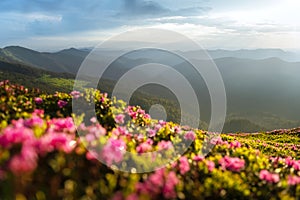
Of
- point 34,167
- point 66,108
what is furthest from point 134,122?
point 34,167

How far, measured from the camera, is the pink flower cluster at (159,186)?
4.93 meters

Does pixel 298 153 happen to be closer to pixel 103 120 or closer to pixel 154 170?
pixel 103 120

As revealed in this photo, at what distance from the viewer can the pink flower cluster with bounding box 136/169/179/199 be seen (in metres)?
4.93

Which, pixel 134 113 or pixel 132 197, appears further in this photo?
pixel 134 113

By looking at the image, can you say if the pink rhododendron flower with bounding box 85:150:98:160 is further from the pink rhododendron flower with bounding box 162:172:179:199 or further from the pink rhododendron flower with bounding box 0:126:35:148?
the pink rhododendron flower with bounding box 162:172:179:199

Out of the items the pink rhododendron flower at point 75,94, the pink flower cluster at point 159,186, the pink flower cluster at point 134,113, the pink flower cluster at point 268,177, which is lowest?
the pink flower cluster at point 268,177

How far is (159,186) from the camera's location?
5.17 m

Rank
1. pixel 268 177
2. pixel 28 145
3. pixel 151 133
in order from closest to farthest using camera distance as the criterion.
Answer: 1. pixel 28 145
2. pixel 268 177
3. pixel 151 133

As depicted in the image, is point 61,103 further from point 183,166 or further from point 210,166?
point 210,166

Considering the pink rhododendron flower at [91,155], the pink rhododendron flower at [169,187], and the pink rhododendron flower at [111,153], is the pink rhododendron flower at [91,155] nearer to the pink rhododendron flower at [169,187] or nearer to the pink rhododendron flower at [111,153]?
the pink rhododendron flower at [111,153]

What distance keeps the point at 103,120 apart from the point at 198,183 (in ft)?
13.0

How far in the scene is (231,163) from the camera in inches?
283

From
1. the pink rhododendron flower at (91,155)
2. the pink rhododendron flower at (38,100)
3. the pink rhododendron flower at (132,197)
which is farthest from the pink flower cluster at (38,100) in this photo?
the pink rhododendron flower at (132,197)

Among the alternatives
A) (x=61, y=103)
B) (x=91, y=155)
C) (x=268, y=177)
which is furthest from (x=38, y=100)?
(x=268, y=177)
